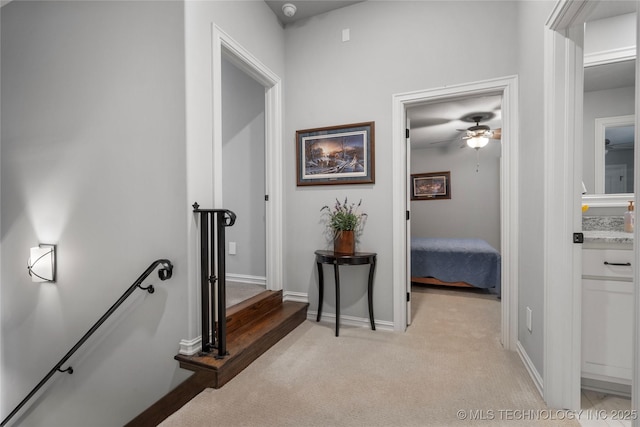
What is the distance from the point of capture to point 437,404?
1.66 metres

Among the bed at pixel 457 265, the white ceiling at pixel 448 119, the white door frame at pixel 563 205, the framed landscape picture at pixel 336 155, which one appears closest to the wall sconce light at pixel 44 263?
the framed landscape picture at pixel 336 155

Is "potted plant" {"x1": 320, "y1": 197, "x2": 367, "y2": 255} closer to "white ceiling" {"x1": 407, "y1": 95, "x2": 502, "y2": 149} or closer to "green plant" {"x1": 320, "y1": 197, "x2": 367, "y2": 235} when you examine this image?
"green plant" {"x1": 320, "y1": 197, "x2": 367, "y2": 235}

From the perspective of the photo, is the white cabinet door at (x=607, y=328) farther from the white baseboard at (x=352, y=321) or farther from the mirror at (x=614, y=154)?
the white baseboard at (x=352, y=321)

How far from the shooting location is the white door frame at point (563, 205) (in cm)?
154

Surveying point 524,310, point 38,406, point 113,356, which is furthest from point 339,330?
point 38,406

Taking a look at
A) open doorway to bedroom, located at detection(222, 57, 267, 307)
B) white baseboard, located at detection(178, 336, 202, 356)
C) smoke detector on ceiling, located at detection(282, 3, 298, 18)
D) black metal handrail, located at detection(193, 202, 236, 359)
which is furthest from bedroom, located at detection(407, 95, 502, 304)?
white baseboard, located at detection(178, 336, 202, 356)

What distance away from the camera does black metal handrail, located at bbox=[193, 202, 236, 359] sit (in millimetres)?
1886

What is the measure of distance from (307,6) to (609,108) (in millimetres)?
2651

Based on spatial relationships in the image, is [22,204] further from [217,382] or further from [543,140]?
[543,140]

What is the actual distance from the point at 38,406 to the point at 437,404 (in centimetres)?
340

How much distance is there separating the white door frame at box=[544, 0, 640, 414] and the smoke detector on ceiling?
7.03 feet

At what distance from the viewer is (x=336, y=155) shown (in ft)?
9.40

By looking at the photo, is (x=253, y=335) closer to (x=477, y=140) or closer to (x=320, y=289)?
(x=320, y=289)

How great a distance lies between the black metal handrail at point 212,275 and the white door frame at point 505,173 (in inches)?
59.7
